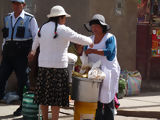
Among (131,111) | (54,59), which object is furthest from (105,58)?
(131,111)

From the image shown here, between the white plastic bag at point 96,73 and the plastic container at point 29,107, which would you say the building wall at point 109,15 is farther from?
the white plastic bag at point 96,73

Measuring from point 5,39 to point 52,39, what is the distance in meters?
1.50

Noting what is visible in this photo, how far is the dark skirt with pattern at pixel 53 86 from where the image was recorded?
17.5 ft

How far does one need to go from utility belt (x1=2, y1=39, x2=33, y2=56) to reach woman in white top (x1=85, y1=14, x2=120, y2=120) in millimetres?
1402

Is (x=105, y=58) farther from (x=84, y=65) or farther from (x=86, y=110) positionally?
(x=86, y=110)

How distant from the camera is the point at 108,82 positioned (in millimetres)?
5199

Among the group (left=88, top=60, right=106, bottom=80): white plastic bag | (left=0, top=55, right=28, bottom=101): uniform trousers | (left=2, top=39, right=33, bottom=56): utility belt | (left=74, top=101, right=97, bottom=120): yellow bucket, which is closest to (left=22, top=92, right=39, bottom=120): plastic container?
(left=0, top=55, right=28, bottom=101): uniform trousers

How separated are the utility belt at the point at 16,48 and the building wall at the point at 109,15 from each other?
71.8 inches

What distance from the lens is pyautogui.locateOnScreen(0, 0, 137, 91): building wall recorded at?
331 inches

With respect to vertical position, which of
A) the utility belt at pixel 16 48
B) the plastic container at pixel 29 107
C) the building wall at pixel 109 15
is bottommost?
the plastic container at pixel 29 107

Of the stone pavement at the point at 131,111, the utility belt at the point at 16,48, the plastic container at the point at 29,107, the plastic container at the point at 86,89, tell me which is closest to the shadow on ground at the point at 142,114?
the stone pavement at the point at 131,111

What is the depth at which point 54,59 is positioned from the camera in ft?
17.2

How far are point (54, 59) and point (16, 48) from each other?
131 cm

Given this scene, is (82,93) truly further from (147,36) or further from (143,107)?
(147,36)
